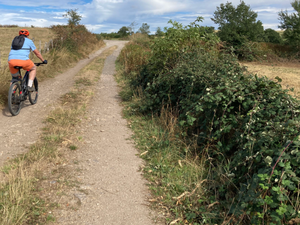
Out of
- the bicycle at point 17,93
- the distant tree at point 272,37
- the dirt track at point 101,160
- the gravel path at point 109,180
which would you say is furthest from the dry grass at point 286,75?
the distant tree at point 272,37

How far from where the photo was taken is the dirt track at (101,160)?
2947 millimetres

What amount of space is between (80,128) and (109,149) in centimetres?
131

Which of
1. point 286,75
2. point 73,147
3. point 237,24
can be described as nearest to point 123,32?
point 237,24

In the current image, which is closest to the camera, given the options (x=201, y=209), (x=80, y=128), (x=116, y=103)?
(x=201, y=209)

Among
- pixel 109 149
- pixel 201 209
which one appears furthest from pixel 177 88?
pixel 201 209

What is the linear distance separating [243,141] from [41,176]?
3.06 meters

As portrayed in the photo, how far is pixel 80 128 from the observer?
5.66 metres

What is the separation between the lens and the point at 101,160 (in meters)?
4.28

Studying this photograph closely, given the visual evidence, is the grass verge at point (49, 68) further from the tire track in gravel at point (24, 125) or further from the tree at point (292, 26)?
the tree at point (292, 26)

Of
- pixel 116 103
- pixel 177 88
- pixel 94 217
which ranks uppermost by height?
pixel 177 88

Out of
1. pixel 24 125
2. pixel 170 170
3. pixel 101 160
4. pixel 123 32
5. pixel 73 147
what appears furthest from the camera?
pixel 123 32

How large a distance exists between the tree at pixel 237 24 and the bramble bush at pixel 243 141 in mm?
21075

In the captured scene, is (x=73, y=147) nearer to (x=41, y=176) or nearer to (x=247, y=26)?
(x=41, y=176)

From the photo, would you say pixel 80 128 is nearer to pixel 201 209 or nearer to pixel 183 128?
pixel 183 128
